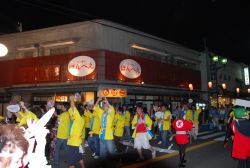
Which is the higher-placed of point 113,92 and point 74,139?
point 113,92

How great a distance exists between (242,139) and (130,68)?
1321 centimetres

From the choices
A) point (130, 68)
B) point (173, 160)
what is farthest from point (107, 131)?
point (130, 68)

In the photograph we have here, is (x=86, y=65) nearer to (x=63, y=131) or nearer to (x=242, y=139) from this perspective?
(x=63, y=131)

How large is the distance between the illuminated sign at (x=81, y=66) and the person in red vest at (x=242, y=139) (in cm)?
1192

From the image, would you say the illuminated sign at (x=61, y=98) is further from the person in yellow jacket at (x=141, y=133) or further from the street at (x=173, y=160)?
the person in yellow jacket at (x=141, y=133)

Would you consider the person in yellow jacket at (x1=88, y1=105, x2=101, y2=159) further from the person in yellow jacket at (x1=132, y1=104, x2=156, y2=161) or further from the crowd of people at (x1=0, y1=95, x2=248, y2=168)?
the person in yellow jacket at (x1=132, y1=104, x2=156, y2=161)

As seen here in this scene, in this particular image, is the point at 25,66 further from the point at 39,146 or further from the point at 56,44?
the point at 39,146

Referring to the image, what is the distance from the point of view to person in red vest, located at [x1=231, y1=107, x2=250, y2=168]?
19.8 feet

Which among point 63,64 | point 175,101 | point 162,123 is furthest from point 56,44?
point 175,101

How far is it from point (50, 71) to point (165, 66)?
9.43 metres

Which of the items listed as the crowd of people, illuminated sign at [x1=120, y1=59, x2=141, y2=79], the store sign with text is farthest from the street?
illuminated sign at [x1=120, y1=59, x2=141, y2=79]

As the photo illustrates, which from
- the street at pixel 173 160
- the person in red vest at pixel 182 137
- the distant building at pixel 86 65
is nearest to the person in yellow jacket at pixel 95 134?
the street at pixel 173 160

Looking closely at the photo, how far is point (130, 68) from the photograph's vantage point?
62.1 ft

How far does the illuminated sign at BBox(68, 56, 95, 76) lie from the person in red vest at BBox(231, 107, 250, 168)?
469 inches
